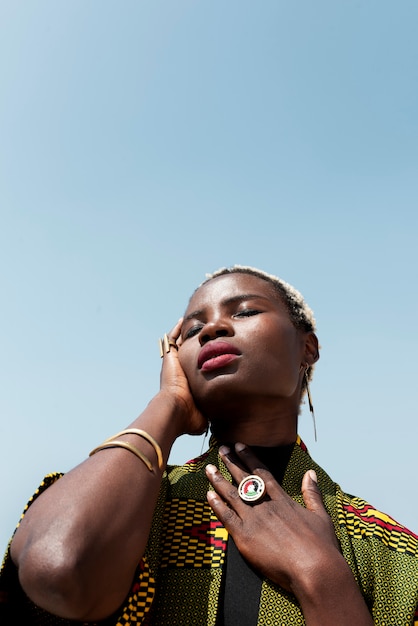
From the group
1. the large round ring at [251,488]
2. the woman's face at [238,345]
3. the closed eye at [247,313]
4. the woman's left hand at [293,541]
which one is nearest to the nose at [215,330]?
the woman's face at [238,345]

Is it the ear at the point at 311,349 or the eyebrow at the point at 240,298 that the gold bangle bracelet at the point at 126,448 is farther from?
the ear at the point at 311,349

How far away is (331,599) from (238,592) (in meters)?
0.48

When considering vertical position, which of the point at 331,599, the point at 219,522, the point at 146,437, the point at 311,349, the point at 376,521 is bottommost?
the point at 331,599

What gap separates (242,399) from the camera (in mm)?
3693

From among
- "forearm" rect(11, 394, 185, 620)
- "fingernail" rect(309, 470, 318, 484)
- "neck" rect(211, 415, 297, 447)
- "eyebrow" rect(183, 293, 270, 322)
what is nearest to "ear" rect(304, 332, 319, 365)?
"eyebrow" rect(183, 293, 270, 322)

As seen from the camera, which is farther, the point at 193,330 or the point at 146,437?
the point at 193,330

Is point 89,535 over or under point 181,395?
under

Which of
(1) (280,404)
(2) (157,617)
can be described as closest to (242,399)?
(1) (280,404)

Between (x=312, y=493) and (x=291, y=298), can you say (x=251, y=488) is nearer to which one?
(x=312, y=493)

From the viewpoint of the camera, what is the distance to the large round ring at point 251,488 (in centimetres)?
319

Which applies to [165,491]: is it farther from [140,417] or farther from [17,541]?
[17,541]

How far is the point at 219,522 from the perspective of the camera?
10.9ft

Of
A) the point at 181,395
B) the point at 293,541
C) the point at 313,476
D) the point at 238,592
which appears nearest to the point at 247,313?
the point at 181,395

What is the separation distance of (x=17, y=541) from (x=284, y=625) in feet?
3.88
